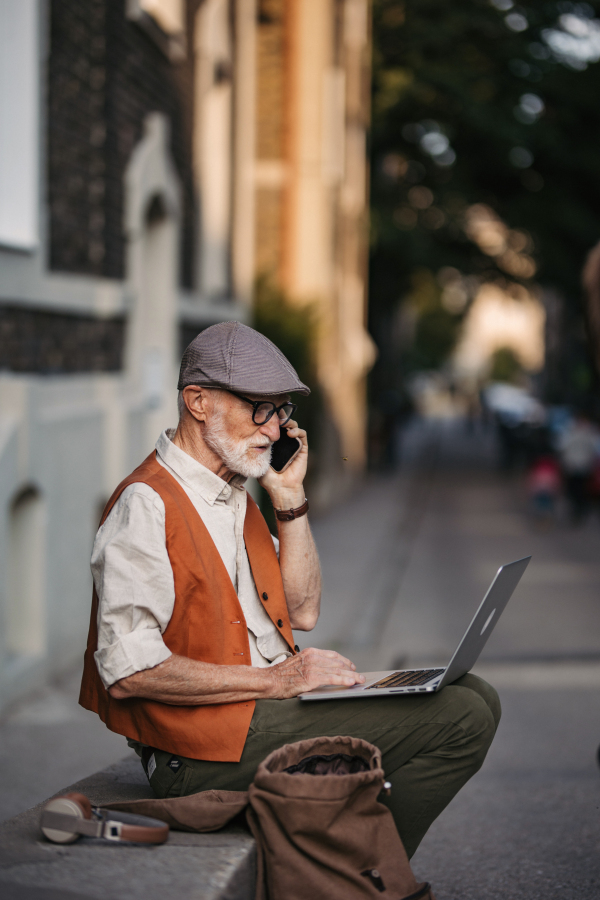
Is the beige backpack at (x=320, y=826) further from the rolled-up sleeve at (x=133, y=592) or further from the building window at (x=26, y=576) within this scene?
the building window at (x=26, y=576)

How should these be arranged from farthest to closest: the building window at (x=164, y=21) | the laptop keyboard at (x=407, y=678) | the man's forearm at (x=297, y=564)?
1. the building window at (x=164, y=21)
2. the man's forearm at (x=297, y=564)
3. the laptop keyboard at (x=407, y=678)

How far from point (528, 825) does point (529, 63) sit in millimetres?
22053

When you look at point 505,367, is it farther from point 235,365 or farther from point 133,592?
point 133,592

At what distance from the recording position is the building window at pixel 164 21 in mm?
8469

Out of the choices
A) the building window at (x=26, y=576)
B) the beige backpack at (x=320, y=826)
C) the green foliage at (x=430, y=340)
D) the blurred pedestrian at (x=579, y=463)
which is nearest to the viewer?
the beige backpack at (x=320, y=826)

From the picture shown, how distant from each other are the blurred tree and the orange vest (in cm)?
2106

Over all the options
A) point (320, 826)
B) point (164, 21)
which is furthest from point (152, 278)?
point (320, 826)

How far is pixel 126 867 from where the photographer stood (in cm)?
259

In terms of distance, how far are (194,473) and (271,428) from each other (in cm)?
25

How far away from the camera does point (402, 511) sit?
18.4 meters

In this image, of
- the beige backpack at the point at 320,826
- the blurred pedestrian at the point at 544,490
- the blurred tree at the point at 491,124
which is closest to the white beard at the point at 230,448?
the beige backpack at the point at 320,826

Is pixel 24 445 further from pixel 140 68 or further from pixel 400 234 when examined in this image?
pixel 400 234

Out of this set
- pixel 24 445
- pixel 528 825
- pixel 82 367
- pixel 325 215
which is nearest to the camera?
pixel 528 825

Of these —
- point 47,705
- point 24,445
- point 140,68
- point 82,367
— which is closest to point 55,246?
point 82,367
